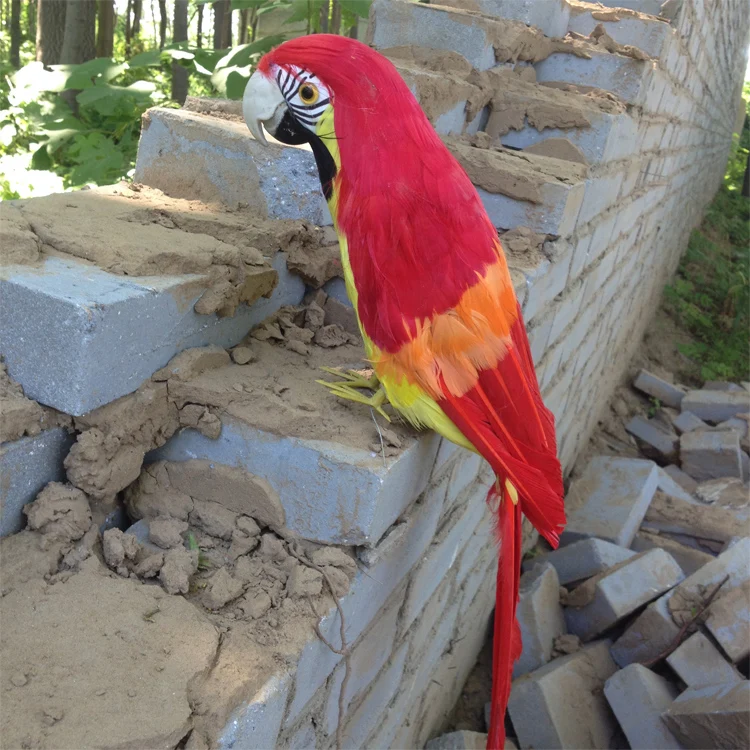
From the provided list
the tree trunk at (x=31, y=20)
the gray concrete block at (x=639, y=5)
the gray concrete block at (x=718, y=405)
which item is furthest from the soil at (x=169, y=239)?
the tree trunk at (x=31, y=20)

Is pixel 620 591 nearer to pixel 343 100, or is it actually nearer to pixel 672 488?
pixel 672 488

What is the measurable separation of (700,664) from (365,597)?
1.63m

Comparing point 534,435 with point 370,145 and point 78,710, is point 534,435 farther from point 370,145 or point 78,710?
point 78,710

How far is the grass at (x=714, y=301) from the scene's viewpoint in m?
5.89

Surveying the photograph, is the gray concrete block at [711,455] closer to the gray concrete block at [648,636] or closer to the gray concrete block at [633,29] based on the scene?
the gray concrete block at [648,636]

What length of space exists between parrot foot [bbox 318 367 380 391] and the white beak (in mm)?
493

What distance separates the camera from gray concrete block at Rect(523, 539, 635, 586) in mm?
2996

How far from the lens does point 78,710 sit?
0.91 metres

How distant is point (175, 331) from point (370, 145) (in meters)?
0.48

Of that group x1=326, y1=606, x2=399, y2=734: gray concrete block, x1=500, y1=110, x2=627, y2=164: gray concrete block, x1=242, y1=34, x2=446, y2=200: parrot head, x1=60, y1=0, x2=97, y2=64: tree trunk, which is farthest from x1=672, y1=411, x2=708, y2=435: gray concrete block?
x1=60, y1=0, x2=97, y2=64: tree trunk

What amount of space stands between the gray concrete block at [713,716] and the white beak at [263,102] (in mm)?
1946

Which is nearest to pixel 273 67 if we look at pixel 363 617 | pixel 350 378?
pixel 350 378

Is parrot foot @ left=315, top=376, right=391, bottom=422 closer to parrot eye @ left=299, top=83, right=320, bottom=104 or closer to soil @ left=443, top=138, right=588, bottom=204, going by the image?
parrot eye @ left=299, top=83, right=320, bottom=104

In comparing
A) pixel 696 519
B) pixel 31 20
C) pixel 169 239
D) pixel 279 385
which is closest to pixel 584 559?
pixel 696 519
